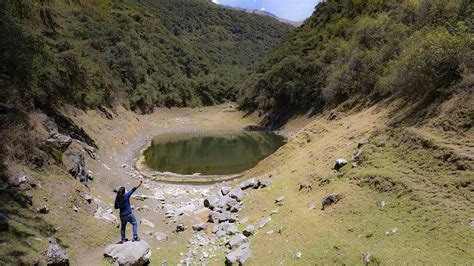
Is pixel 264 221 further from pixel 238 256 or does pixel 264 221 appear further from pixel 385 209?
pixel 385 209

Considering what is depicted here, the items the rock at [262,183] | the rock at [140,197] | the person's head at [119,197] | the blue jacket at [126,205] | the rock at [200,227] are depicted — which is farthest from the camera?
the rock at [140,197]

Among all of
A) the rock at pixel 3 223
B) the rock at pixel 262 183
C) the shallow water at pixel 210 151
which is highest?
the rock at pixel 3 223

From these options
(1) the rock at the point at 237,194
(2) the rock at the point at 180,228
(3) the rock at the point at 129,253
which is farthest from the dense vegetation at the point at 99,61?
(1) the rock at the point at 237,194

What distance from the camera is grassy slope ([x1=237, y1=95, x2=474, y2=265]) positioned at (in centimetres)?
1128

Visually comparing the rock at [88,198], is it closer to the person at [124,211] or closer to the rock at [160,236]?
the rock at [160,236]

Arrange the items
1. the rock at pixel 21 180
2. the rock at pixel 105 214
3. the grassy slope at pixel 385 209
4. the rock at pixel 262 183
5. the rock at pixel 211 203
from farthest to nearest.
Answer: the rock at pixel 262 183 → the rock at pixel 211 203 → the rock at pixel 105 214 → the rock at pixel 21 180 → the grassy slope at pixel 385 209

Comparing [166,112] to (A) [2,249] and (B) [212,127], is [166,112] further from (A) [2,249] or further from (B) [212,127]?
(A) [2,249]

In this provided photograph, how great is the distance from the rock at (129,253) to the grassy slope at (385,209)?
4112mm

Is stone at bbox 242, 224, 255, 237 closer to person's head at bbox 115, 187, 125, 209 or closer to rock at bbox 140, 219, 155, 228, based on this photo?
person's head at bbox 115, 187, 125, 209

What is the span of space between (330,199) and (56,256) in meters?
10.7

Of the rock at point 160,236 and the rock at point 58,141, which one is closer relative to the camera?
the rock at point 160,236

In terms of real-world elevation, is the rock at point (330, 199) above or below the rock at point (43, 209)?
above

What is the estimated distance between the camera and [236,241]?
629 inches

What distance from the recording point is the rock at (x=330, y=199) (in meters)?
16.0
